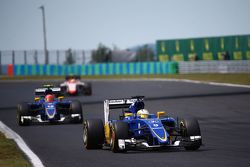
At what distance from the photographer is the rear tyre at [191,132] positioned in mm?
14570

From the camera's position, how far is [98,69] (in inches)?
3282

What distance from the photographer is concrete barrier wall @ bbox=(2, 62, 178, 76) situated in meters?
76.3

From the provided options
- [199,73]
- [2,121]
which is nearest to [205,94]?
[2,121]

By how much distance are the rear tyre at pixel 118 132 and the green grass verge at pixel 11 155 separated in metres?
1.74

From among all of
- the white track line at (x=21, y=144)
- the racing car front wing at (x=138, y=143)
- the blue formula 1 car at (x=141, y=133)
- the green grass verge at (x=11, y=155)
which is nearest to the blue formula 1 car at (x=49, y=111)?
the white track line at (x=21, y=144)

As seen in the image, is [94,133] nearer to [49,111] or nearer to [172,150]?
[172,150]

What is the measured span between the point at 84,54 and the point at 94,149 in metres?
82.5

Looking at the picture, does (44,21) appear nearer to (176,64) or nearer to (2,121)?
(176,64)

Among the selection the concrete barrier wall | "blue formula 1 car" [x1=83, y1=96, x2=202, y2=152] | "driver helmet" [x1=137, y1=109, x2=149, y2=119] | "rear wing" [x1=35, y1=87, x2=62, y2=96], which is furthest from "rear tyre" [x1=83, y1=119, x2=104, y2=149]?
the concrete barrier wall

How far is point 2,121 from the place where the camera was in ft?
85.4

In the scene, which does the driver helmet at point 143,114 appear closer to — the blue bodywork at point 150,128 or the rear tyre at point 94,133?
the blue bodywork at point 150,128

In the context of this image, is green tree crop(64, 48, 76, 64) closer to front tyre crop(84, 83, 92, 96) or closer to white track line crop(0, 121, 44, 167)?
front tyre crop(84, 83, 92, 96)

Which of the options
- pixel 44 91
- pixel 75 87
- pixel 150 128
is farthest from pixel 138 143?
pixel 75 87

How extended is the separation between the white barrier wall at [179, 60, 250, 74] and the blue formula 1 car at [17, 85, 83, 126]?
43.5m
